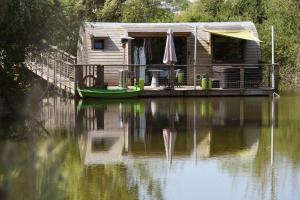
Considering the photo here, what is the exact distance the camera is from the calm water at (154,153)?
385cm

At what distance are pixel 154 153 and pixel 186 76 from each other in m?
14.3

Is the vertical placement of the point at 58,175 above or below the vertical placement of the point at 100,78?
below

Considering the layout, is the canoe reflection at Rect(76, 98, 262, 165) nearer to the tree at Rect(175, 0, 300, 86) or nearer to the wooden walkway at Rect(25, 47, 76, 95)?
the wooden walkway at Rect(25, 47, 76, 95)

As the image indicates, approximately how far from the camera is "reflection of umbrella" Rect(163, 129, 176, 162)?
10906 millimetres

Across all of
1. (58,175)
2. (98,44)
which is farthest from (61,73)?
(58,175)

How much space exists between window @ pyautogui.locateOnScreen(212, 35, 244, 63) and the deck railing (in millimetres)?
1095

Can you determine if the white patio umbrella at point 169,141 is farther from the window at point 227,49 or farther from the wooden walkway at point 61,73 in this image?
the window at point 227,49

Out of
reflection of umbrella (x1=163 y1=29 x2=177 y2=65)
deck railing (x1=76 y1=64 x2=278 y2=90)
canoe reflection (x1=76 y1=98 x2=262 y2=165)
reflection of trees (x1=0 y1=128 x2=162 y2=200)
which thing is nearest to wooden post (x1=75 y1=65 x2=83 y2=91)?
deck railing (x1=76 y1=64 x2=278 y2=90)

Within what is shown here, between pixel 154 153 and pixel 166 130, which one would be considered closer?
pixel 154 153

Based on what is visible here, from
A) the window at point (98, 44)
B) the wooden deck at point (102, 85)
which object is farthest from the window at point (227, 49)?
the window at point (98, 44)

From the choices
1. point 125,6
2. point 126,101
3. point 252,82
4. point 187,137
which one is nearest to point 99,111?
point 126,101

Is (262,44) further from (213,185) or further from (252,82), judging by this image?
(213,185)

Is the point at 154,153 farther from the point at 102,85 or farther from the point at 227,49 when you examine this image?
the point at 227,49

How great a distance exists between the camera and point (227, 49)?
26.2 m
